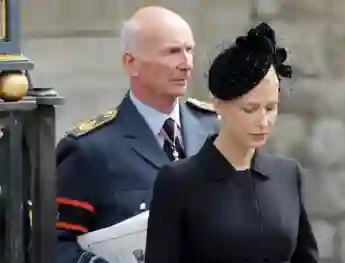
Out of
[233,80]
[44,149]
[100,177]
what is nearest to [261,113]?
[233,80]

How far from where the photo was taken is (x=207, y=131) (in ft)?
5.88

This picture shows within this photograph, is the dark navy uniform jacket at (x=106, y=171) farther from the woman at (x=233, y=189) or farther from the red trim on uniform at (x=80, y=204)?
the woman at (x=233, y=189)

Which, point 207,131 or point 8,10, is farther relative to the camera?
point 207,131

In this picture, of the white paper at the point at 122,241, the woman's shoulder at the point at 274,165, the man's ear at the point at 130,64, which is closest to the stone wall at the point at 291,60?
the man's ear at the point at 130,64

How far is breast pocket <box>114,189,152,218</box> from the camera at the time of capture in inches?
66.4

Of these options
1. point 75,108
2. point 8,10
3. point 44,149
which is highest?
point 8,10

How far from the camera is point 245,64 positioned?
1318mm

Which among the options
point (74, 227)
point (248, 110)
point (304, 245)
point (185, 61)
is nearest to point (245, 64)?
point (248, 110)

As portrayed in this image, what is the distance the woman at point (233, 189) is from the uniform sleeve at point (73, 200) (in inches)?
14.5

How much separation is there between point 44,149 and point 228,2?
1.56 metres

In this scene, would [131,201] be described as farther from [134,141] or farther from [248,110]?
[248,110]

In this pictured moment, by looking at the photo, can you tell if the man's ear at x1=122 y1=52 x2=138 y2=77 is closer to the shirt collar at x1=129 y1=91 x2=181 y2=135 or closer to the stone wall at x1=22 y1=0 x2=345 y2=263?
the shirt collar at x1=129 y1=91 x2=181 y2=135

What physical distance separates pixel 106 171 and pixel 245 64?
479mm

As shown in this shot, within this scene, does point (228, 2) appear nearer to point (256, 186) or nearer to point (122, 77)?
point (122, 77)
